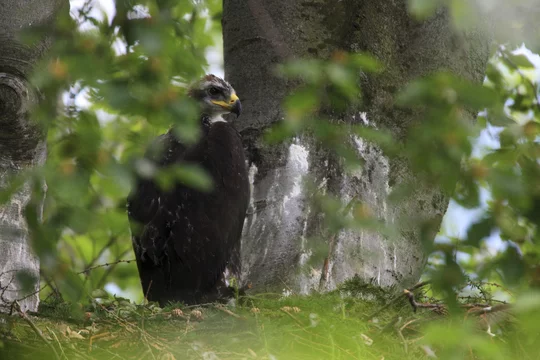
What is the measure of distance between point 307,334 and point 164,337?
79 centimetres

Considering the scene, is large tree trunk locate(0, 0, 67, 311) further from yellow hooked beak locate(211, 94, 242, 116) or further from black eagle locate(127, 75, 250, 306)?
yellow hooked beak locate(211, 94, 242, 116)

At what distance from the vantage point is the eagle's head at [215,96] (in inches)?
250

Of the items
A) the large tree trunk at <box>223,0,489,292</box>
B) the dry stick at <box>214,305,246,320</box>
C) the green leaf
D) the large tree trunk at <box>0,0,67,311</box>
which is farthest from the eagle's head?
the green leaf

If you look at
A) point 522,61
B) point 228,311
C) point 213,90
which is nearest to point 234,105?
point 213,90

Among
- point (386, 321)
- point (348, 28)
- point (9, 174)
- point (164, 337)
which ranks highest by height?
point (348, 28)

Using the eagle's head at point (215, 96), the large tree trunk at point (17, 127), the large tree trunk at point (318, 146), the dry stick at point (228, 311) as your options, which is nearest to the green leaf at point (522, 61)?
the large tree trunk at point (318, 146)

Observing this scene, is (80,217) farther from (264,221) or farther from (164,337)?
(264,221)

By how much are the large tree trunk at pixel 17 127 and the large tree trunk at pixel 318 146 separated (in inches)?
69.6

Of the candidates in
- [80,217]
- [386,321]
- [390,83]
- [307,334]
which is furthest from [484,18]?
[80,217]

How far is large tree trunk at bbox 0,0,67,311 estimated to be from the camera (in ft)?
13.5

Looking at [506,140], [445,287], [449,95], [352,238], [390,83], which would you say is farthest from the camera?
[390,83]

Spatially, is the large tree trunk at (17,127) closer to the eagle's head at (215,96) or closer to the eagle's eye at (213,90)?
the eagle's head at (215,96)

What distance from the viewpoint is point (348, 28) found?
6012 millimetres

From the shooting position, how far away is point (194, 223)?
624cm
